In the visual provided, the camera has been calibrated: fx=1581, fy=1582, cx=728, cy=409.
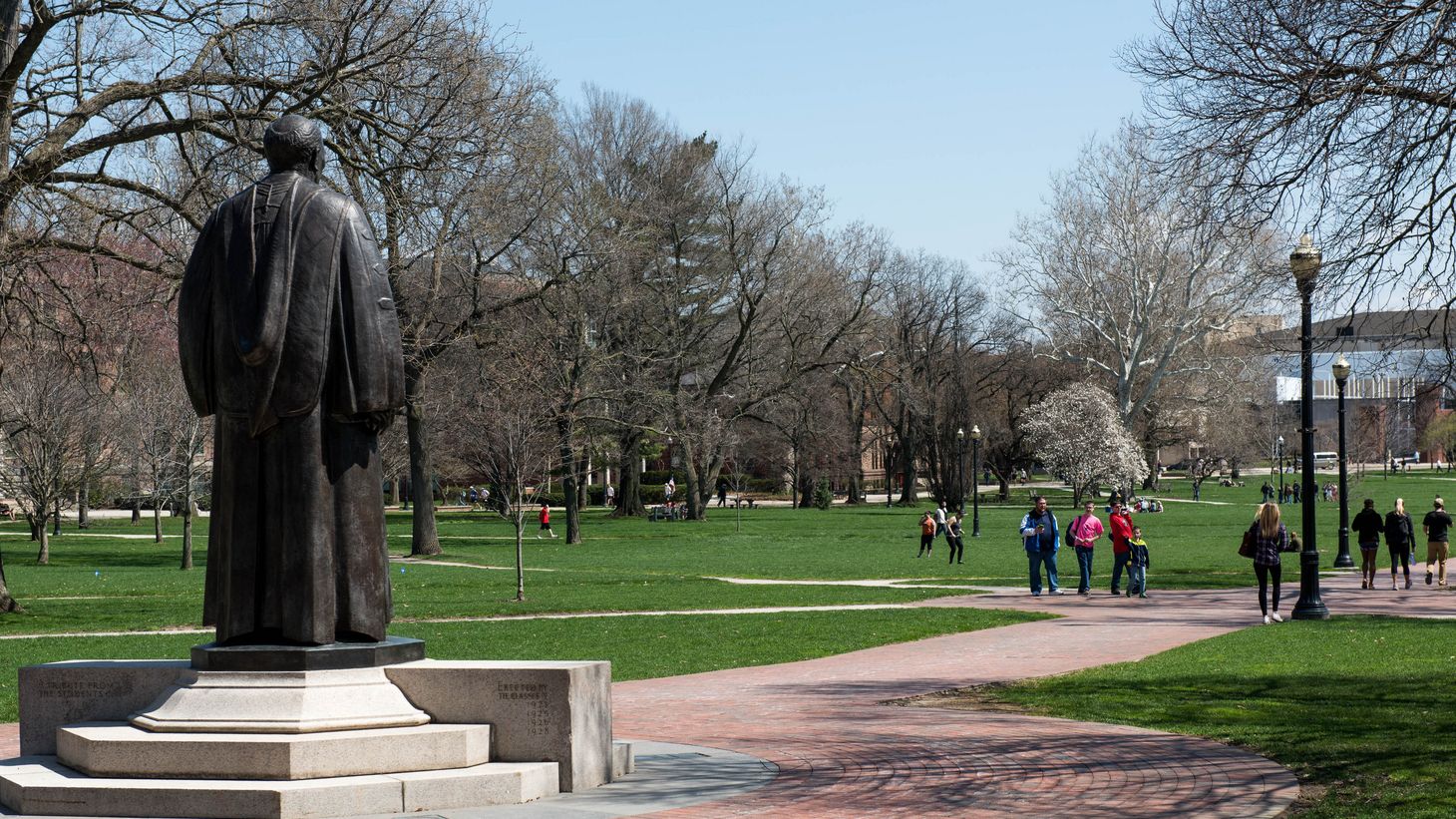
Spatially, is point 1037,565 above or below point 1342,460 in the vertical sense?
below

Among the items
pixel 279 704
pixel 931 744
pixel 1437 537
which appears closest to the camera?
pixel 279 704

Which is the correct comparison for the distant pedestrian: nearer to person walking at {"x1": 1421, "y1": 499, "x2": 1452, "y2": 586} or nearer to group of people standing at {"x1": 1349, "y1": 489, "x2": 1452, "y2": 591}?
group of people standing at {"x1": 1349, "y1": 489, "x2": 1452, "y2": 591}

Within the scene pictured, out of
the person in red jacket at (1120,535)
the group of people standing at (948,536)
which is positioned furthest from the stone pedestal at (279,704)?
the group of people standing at (948,536)

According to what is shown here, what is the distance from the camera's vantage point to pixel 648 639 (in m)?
19.3

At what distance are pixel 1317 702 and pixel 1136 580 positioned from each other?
1384cm

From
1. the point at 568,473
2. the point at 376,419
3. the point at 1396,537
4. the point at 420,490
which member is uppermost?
the point at 376,419

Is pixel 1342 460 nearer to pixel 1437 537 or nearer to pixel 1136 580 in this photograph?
pixel 1437 537

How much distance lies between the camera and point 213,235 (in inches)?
357

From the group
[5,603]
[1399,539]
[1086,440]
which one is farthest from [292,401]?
[1086,440]

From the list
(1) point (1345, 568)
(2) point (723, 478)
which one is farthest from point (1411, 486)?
(1) point (1345, 568)

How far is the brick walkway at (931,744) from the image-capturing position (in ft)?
27.4

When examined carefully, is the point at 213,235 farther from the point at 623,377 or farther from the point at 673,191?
the point at 673,191

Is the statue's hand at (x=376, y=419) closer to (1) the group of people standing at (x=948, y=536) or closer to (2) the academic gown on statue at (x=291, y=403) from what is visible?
(2) the academic gown on statue at (x=291, y=403)

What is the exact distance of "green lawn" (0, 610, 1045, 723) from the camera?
17.1m
